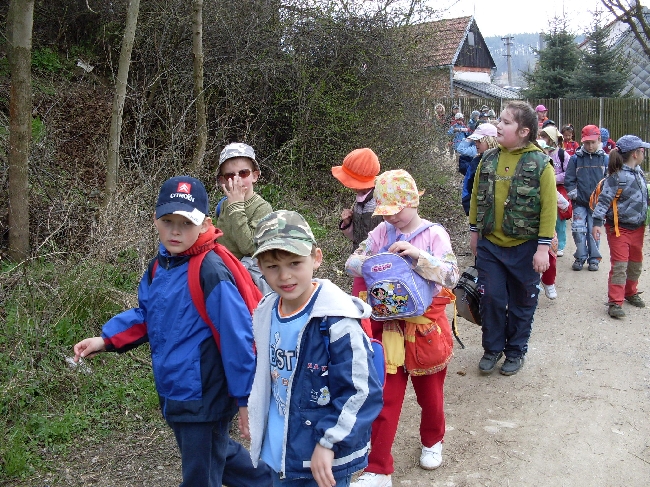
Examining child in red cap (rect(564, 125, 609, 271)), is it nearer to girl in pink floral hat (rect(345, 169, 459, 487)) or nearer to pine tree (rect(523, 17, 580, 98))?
girl in pink floral hat (rect(345, 169, 459, 487))

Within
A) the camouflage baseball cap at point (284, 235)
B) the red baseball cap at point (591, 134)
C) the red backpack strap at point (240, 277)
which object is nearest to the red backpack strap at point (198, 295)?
the red backpack strap at point (240, 277)

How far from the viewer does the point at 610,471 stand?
3.99 m

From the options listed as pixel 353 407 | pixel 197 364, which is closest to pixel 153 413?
pixel 197 364

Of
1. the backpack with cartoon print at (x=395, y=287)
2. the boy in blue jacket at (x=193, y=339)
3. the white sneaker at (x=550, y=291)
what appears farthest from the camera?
the white sneaker at (x=550, y=291)

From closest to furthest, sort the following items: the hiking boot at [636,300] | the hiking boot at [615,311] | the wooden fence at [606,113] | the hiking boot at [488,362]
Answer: the hiking boot at [488,362], the hiking boot at [615,311], the hiking boot at [636,300], the wooden fence at [606,113]

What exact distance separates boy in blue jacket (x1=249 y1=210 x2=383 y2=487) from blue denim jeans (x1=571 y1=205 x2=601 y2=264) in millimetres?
7308

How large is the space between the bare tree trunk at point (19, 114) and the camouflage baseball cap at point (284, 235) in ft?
13.7

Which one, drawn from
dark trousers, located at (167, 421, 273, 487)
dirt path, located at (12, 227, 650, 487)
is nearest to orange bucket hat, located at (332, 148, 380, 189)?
dirt path, located at (12, 227, 650, 487)

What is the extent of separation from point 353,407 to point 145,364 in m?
3.24

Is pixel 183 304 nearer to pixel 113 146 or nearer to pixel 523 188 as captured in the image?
pixel 523 188

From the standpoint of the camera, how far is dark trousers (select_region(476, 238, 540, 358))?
5316mm

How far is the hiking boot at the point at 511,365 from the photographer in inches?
217

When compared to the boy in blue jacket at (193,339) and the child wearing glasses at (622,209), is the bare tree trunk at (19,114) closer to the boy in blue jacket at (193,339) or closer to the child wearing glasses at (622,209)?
the boy in blue jacket at (193,339)

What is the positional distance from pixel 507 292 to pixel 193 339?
3.35m
